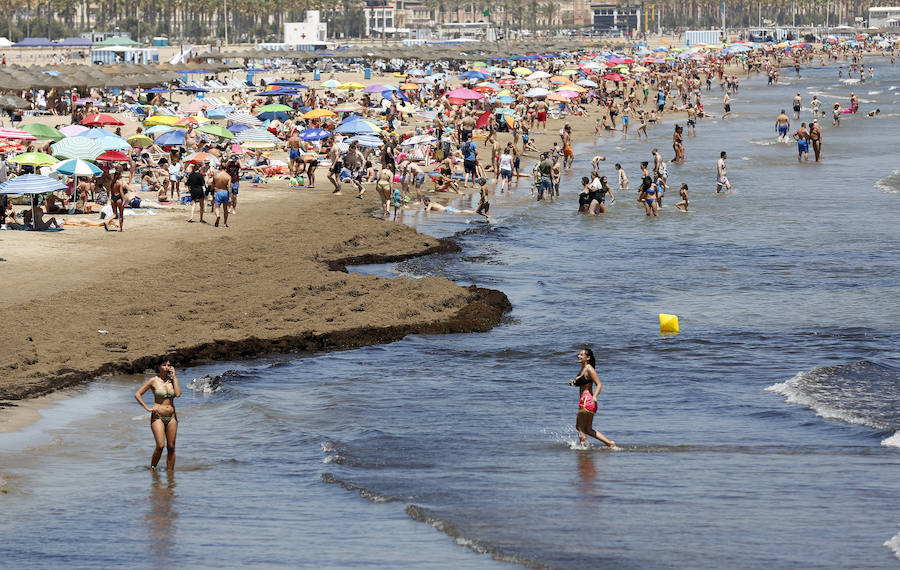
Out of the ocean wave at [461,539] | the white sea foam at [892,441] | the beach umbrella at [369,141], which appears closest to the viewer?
the ocean wave at [461,539]

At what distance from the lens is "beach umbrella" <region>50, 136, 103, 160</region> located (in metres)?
27.8

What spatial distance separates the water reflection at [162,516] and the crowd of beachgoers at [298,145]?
40.9ft

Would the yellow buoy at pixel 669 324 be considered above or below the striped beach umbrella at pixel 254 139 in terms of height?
below

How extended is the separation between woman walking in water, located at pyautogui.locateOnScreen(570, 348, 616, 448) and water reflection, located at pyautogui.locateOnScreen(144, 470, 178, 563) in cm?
447

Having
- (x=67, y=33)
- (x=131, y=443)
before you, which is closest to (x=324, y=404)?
(x=131, y=443)

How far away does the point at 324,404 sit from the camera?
15664mm

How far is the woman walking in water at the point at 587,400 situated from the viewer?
534 inches

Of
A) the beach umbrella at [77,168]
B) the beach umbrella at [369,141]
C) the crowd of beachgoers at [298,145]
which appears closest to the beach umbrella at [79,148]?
the crowd of beachgoers at [298,145]

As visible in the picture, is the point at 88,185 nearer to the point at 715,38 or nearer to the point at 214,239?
the point at 214,239

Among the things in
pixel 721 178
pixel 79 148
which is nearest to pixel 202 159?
pixel 79 148

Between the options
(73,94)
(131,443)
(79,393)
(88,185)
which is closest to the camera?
(131,443)

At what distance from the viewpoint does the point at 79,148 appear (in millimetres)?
28141

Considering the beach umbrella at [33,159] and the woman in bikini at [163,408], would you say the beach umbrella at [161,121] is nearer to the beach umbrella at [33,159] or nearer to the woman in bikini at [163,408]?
the beach umbrella at [33,159]

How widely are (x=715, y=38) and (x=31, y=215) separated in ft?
563
